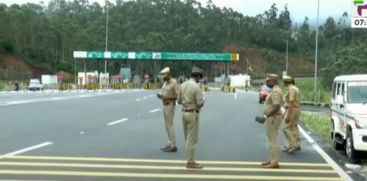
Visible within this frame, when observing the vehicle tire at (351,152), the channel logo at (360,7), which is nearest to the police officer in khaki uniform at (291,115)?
the vehicle tire at (351,152)

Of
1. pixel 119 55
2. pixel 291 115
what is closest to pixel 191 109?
pixel 291 115

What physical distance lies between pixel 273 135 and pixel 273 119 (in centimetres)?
31

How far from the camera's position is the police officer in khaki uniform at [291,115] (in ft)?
43.2

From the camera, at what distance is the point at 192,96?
1040 centimetres

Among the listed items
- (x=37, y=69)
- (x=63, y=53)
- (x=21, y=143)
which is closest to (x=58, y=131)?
(x=21, y=143)

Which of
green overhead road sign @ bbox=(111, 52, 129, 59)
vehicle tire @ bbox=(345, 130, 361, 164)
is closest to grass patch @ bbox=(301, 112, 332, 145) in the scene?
vehicle tire @ bbox=(345, 130, 361, 164)

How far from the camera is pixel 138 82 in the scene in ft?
325

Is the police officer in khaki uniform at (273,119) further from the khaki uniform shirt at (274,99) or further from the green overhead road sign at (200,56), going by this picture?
the green overhead road sign at (200,56)

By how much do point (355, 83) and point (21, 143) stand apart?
8006mm

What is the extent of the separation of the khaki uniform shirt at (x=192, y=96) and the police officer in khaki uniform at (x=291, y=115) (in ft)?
11.5

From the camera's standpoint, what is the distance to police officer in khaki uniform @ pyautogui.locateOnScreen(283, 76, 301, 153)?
518 inches

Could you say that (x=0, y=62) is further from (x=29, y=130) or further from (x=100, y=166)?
(x=100, y=166)

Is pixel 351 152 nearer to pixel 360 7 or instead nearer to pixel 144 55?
pixel 360 7

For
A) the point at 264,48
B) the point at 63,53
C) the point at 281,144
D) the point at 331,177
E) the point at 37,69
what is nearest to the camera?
the point at 331,177
